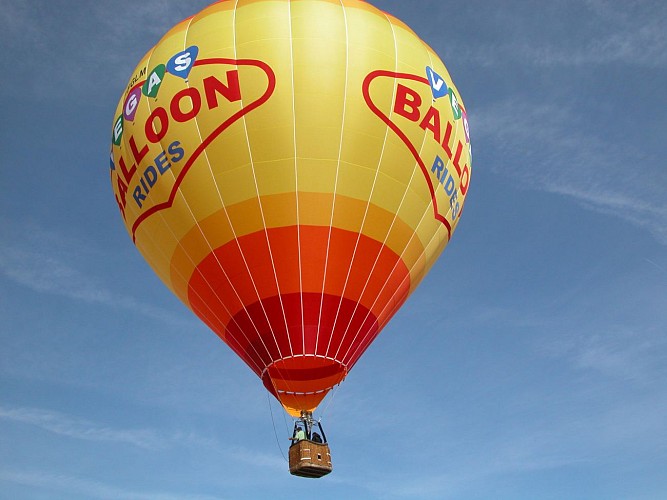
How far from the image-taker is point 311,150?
45.7 feet

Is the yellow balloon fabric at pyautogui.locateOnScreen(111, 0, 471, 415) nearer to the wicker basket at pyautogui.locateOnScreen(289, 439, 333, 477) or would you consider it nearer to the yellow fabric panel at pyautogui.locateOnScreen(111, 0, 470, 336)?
the yellow fabric panel at pyautogui.locateOnScreen(111, 0, 470, 336)

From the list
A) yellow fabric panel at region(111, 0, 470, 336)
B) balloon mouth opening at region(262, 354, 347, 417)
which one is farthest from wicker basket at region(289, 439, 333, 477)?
yellow fabric panel at region(111, 0, 470, 336)

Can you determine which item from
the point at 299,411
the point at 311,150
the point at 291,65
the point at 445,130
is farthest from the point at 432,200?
the point at 299,411

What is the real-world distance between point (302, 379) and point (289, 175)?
3604 mm

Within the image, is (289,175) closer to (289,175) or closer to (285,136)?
(289,175)

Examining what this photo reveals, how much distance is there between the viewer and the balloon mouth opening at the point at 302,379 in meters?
13.8

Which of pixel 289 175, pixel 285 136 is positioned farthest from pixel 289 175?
pixel 285 136

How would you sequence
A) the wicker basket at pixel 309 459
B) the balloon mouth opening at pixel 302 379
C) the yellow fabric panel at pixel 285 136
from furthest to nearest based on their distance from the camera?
the yellow fabric panel at pixel 285 136 < the balloon mouth opening at pixel 302 379 < the wicker basket at pixel 309 459

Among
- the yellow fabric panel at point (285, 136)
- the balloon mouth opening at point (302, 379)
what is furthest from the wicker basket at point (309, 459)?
the yellow fabric panel at point (285, 136)

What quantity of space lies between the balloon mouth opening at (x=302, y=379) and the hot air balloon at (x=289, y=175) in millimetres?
27

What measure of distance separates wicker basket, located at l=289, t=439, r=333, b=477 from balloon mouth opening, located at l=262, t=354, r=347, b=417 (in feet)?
2.94

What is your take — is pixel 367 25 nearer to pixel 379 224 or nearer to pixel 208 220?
pixel 379 224

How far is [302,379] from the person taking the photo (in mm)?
13992

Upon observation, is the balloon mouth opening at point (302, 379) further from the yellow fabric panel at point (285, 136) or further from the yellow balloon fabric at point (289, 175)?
the yellow fabric panel at point (285, 136)
